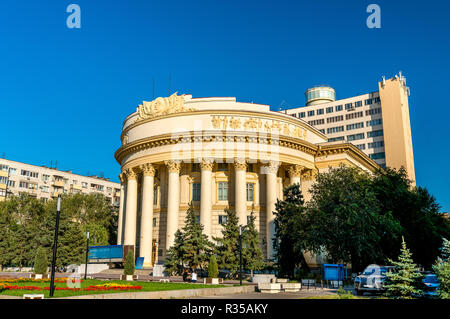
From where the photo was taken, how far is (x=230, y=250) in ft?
116

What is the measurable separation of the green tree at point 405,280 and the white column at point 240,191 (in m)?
27.5

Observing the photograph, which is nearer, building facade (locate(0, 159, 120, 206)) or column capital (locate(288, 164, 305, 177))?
column capital (locate(288, 164, 305, 177))

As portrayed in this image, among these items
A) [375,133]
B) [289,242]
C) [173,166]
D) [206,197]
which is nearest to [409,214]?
[289,242]

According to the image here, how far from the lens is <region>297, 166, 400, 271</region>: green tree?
28188 millimetres

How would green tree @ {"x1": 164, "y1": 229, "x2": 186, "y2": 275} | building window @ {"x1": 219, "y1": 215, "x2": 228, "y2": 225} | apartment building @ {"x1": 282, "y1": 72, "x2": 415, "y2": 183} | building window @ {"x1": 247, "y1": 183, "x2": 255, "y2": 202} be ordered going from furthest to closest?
apartment building @ {"x1": 282, "y1": 72, "x2": 415, "y2": 183}, building window @ {"x1": 247, "y1": 183, "x2": 255, "y2": 202}, building window @ {"x1": 219, "y1": 215, "x2": 228, "y2": 225}, green tree @ {"x1": 164, "y1": 229, "x2": 186, "y2": 275}

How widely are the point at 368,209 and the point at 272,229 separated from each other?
15128mm

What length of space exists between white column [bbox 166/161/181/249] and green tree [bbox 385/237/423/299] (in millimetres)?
29673

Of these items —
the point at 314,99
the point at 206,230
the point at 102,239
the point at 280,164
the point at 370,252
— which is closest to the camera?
the point at 370,252

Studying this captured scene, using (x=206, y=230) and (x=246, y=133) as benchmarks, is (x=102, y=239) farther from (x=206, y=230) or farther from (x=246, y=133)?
(x=246, y=133)

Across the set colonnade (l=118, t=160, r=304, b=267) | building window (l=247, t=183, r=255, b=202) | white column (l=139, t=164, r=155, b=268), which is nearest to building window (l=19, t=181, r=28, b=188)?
colonnade (l=118, t=160, r=304, b=267)

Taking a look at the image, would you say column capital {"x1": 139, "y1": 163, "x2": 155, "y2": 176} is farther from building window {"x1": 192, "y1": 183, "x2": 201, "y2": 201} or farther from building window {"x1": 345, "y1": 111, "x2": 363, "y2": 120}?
building window {"x1": 345, "y1": 111, "x2": 363, "y2": 120}

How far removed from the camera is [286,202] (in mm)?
33938

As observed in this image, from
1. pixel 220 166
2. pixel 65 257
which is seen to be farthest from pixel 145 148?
pixel 65 257
